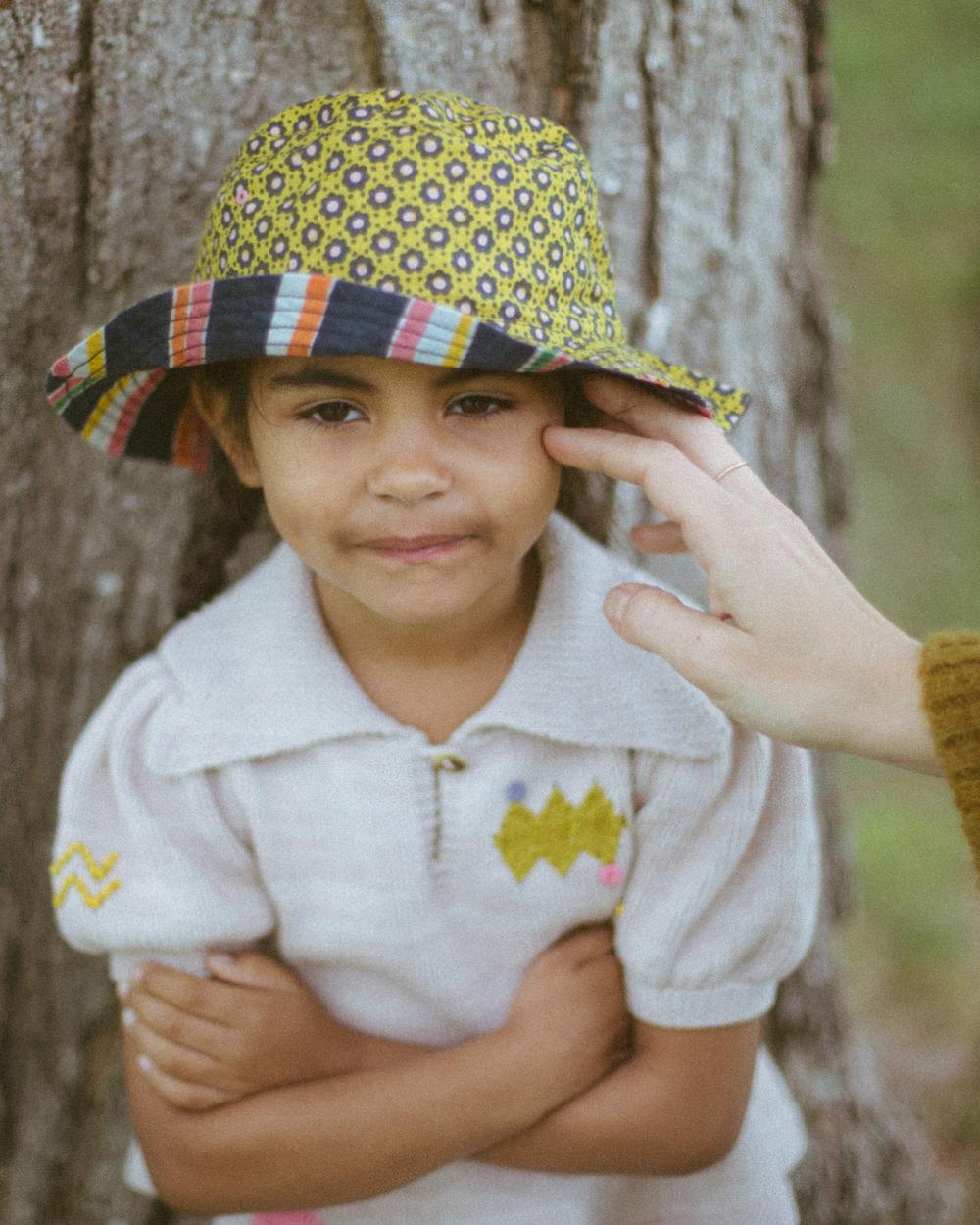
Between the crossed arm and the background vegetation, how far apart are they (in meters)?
1.80

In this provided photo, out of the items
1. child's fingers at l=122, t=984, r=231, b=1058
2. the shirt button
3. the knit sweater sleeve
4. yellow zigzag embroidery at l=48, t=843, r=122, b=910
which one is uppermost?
the knit sweater sleeve

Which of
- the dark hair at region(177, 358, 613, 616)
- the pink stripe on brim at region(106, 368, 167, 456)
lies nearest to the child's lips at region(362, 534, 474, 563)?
the pink stripe on brim at region(106, 368, 167, 456)

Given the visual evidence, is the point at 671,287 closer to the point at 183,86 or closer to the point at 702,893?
the point at 183,86

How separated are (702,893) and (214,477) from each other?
1042 millimetres

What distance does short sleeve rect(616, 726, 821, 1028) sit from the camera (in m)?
1.78

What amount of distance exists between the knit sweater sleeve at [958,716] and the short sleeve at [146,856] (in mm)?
964

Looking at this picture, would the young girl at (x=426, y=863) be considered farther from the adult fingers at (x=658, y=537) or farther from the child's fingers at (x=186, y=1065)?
the adult fingers at (x=658, y=537)

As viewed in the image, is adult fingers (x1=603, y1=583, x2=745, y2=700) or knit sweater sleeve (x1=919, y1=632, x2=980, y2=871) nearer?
knit sweater sleeve (x1=919, y1=632, x2=980, y2=871)

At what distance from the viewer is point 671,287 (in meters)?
2.14

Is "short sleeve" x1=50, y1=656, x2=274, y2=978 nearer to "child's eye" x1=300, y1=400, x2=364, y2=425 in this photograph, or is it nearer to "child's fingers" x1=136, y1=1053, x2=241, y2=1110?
"child's fingers" x1=136, y1=1053, x2=241, y2=1110

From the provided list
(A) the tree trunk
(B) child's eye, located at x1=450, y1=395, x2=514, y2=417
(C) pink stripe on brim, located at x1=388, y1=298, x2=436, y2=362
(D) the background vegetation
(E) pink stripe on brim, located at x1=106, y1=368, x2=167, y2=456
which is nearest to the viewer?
(C) pink stripe on brim, located at x1=388, y1=298, x2=436, y2=362

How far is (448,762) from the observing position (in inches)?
69.9

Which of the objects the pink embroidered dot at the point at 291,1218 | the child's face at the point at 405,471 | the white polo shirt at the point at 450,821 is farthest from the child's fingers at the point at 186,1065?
the child's face at the point at 405,471

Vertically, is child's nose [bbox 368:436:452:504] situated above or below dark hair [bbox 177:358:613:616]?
above
